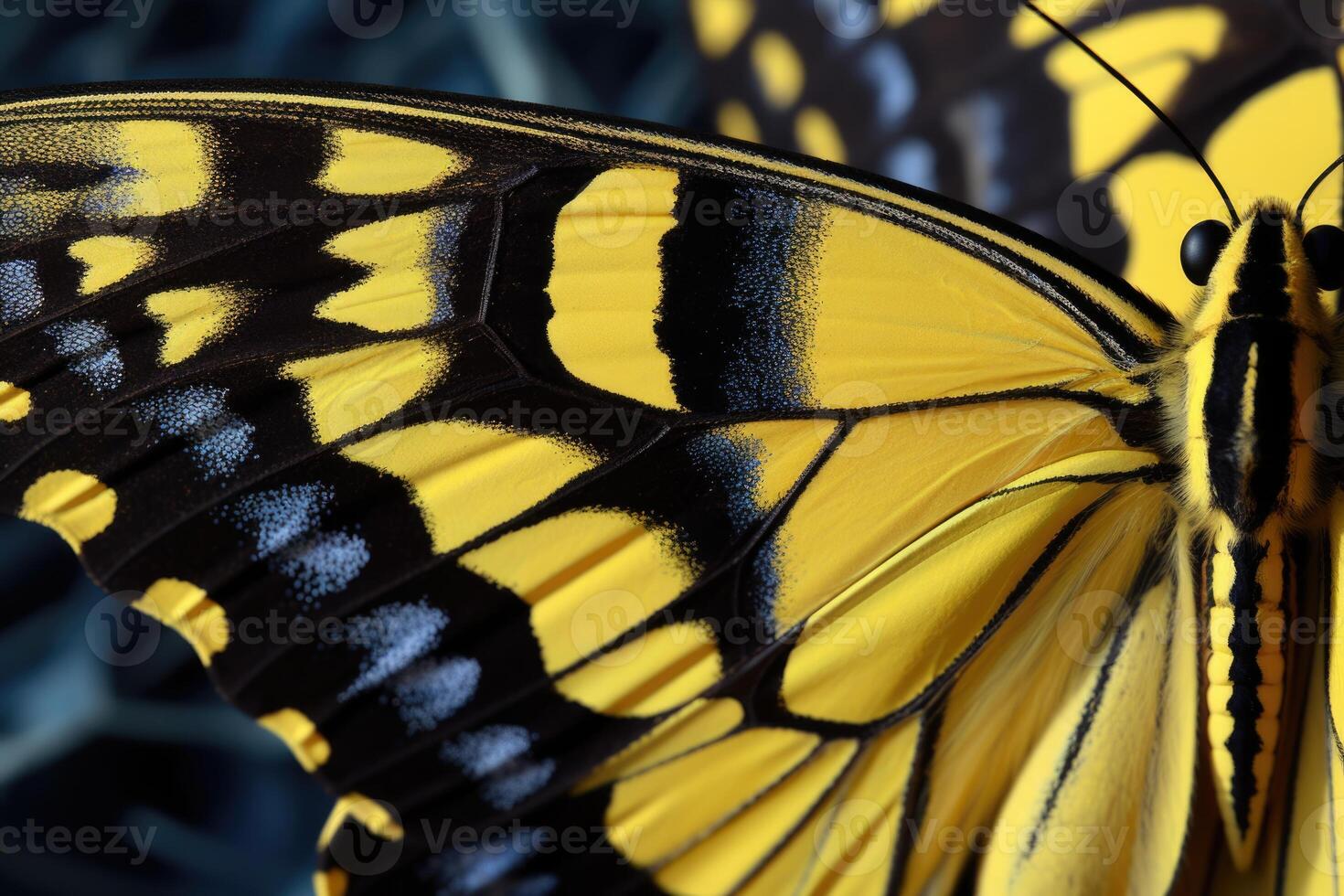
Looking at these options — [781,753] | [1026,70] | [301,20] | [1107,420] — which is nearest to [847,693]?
[781,753]

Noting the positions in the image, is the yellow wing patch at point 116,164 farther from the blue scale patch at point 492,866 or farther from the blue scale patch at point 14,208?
the blue scale patch at point 492,866

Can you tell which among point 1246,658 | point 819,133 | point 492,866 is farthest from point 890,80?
point 492,866

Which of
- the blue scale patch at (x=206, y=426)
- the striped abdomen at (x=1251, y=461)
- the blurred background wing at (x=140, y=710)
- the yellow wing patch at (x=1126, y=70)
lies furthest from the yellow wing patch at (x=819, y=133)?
the blue scale patch at (x=206, y=426)

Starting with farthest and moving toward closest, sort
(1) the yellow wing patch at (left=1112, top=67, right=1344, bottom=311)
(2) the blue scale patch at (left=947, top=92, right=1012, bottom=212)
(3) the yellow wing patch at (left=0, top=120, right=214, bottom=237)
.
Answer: (2) the blue scale patch at (left=947, top=92, right=1012, bottom=212) < (1) the yellow wing patch at (left=1112, top=67, right=1344, bottom=311) < (3) the yellow wing patch at (left=0, top=120, right=214, bottom=237)

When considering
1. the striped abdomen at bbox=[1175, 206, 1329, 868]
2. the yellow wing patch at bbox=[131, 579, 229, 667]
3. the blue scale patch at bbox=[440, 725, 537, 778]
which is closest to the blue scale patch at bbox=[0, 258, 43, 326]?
the yellow wing patch at bbox=[131, 579, 229, 667]

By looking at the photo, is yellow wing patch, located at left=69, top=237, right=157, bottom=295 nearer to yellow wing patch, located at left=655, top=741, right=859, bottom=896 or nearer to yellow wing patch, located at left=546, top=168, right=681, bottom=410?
yellow wing patch, located at left=546, top=168, right=681, bottom=410

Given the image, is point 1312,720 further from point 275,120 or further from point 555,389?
point 275,120
